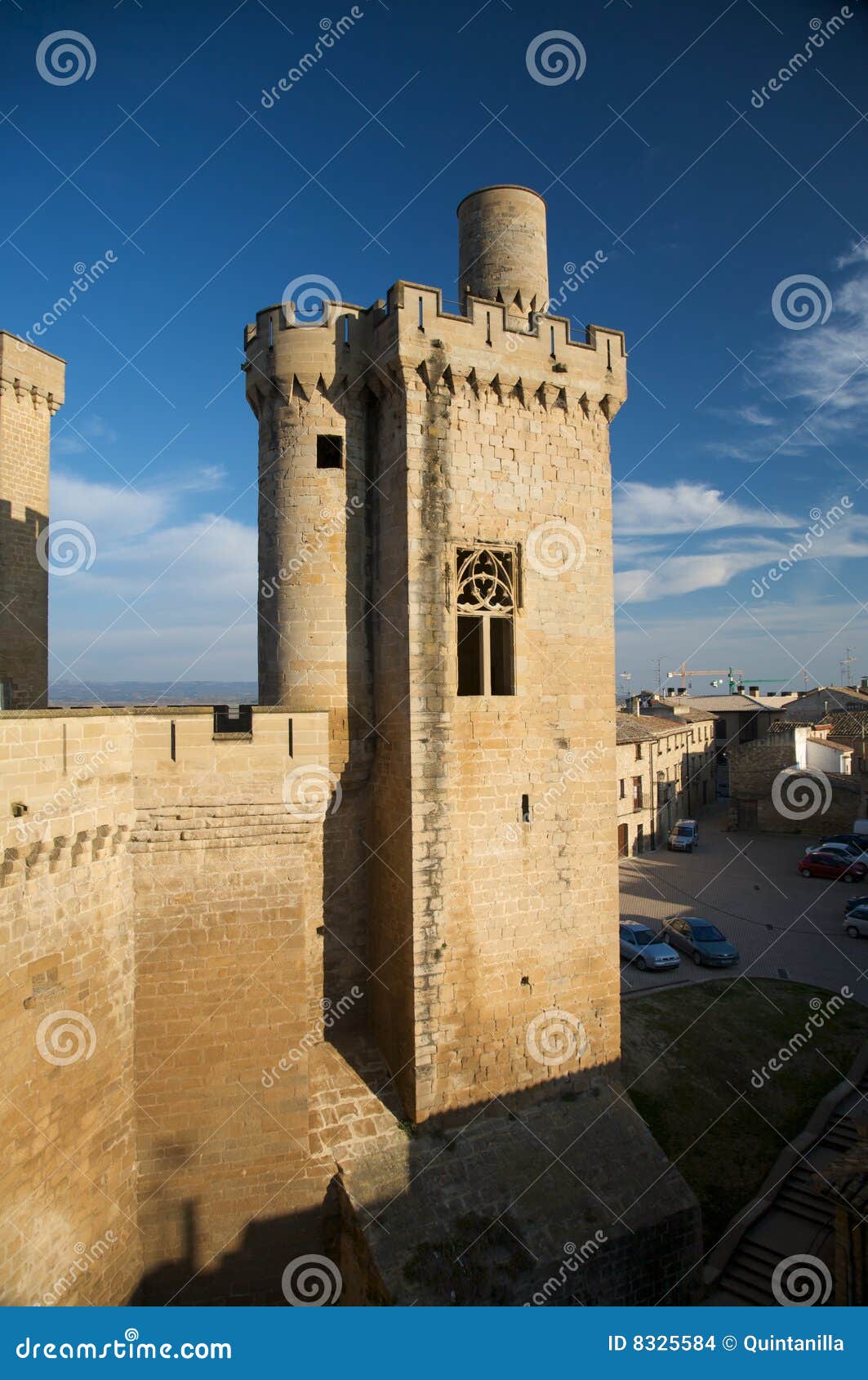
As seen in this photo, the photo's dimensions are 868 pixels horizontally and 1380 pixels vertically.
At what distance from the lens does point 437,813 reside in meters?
12.0

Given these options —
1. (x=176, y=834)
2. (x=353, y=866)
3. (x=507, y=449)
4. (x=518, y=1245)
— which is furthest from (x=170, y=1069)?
(x=507, y=449)

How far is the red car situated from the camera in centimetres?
3219

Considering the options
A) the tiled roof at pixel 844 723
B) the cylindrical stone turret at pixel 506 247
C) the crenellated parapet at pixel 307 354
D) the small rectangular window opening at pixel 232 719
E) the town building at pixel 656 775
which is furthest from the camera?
the tiled roof at pixel 844 723

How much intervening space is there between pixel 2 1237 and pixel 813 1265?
13.1m

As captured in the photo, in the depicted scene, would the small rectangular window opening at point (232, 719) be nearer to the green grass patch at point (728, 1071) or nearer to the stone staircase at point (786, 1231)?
the green grass patch at point (728, 1071)

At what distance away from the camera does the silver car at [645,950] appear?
2266cm

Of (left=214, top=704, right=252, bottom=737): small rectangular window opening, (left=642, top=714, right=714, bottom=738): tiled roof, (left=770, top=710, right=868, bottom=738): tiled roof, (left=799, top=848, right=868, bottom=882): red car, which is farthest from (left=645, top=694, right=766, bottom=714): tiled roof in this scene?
(left=214, top=704, right=252, bottom=737): small rectangular window opening

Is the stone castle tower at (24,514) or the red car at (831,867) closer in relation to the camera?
the stone castle tower at (24,514)

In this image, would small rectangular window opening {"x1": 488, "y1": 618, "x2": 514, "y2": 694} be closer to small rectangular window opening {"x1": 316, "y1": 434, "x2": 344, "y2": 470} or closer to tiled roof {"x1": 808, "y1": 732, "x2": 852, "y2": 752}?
→ small rectangular window opening {"x1": 316, "y1": 434, "x2": 344, "y2": 470}

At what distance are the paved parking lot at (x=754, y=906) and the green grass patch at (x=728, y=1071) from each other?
1503mm

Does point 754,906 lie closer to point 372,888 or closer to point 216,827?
point 372,888

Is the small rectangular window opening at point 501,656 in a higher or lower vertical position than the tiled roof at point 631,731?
higher

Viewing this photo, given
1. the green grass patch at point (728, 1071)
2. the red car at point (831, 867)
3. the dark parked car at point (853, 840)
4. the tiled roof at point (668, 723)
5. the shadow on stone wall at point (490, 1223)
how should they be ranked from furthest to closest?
the tiled roof at point (668, 723)
the dark parked car at point (853, 840)
the red car at point (831, 867)
the green grass patch at point (728, 1071)
the shadow on stone wall at point (490, 1223)

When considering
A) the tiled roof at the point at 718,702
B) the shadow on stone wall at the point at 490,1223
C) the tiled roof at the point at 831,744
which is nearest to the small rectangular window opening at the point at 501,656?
the shadow on stone wall at the point at 490,1223
